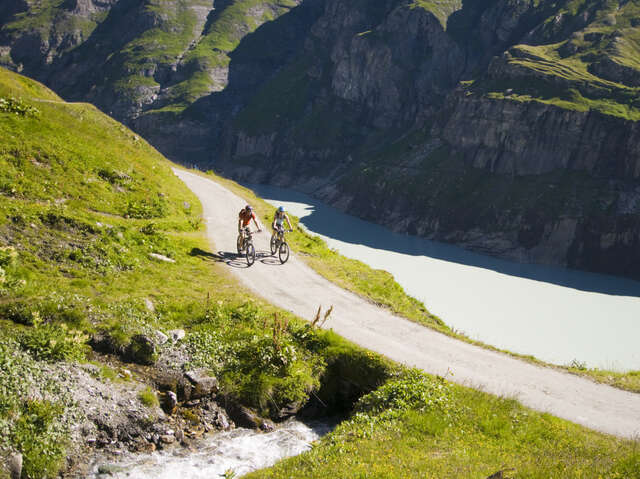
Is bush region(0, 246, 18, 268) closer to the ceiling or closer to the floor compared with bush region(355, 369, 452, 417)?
closer to the ceiling

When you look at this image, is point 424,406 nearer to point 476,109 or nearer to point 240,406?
point 240,406

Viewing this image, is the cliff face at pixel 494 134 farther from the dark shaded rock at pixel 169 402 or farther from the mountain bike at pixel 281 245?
the dark shaded rock at pixel 169 402

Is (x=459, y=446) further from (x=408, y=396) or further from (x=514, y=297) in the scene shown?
(x=514, y=297)

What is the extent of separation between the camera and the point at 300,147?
572ft

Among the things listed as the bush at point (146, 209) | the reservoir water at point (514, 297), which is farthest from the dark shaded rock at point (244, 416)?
the bush at point (146, 209)

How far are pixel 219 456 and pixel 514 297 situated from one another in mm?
55802

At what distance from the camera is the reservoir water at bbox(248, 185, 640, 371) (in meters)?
42.1

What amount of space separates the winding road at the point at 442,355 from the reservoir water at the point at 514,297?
28.6 ft

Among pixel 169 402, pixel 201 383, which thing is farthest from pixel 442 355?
pixel 169 402

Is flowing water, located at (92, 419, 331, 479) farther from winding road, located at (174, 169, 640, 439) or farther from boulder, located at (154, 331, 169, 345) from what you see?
winding road, located at (174, 169, 640, 439)

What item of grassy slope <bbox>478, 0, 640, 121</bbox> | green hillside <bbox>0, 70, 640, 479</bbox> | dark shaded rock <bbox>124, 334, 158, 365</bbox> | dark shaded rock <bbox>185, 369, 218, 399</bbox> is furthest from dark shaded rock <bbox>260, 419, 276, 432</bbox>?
grassy slope <bbox>478, 0, 640, 121</bbox>

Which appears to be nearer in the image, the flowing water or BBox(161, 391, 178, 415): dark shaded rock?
the flowing water

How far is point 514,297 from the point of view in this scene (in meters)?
60.9

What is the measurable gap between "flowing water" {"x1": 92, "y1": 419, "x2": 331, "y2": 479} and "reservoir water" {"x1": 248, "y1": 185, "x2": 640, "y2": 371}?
1547cm
